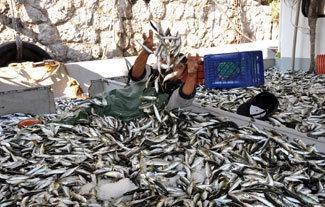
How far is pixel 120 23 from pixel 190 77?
9547 millimetres

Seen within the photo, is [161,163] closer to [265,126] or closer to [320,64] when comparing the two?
[265,126]

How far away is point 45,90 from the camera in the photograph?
7305mm

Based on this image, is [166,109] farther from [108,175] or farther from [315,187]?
[315,187]

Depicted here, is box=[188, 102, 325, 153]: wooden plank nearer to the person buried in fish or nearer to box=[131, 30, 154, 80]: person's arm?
the person buried in fish

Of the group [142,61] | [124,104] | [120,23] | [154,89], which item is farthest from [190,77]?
[120,23]

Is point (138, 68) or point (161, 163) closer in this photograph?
point (161, 163)

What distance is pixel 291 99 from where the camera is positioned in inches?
278

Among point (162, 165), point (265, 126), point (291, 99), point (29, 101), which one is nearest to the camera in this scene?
point (162, 165)

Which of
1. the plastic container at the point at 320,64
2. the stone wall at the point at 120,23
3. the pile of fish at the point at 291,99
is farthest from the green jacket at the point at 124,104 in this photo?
the stone wall at the point at 120,23

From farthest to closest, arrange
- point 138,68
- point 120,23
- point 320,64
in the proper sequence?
point 120,23, point 320,64, point 138,68

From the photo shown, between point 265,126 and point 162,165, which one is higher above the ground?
point 265,126

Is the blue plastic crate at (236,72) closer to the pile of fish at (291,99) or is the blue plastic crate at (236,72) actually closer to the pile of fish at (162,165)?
the pile of fish at (291,99)

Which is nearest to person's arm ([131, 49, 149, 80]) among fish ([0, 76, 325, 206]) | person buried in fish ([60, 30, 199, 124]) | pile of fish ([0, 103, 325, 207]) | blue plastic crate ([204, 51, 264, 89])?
person buried in fish ([60, 30, 199, 124])

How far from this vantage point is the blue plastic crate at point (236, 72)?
798 centimetres
